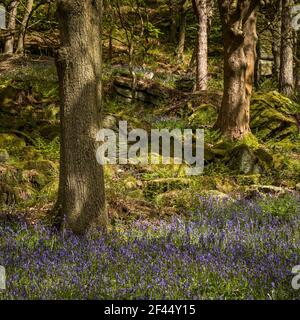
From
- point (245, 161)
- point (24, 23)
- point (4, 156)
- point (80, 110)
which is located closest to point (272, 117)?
point (245, 161)

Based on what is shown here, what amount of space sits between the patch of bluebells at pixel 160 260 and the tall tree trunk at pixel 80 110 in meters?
0.38

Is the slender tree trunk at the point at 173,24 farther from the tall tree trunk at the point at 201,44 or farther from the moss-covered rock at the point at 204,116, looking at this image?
the moss-covered rock at the point at 204,116

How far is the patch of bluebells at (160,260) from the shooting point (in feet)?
14.3

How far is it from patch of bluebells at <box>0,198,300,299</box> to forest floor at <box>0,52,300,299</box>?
0.01m

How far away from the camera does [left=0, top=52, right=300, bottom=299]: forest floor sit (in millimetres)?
4555

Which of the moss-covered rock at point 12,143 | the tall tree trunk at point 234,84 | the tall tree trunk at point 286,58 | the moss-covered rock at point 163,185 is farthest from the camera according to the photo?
the tall tree trunk at point 286,58

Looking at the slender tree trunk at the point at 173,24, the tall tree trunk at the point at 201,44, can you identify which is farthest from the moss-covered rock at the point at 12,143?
the slender tree trunk at the point at 173,24

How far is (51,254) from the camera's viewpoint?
5.39m

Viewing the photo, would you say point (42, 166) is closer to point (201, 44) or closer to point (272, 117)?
point (272, 117)

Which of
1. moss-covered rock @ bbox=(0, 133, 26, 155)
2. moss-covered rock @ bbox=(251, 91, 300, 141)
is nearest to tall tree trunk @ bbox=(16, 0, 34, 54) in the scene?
moss-covered rock @ bbox=(0, 133, 26, 155)

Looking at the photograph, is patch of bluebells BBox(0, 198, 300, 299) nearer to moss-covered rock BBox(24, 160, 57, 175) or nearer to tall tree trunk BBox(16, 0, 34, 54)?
moss-covered rock BBox(24, 160, 57, 175)

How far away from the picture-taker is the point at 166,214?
7652 millimetres

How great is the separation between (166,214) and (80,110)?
94.3 inches

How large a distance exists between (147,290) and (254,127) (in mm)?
9836
